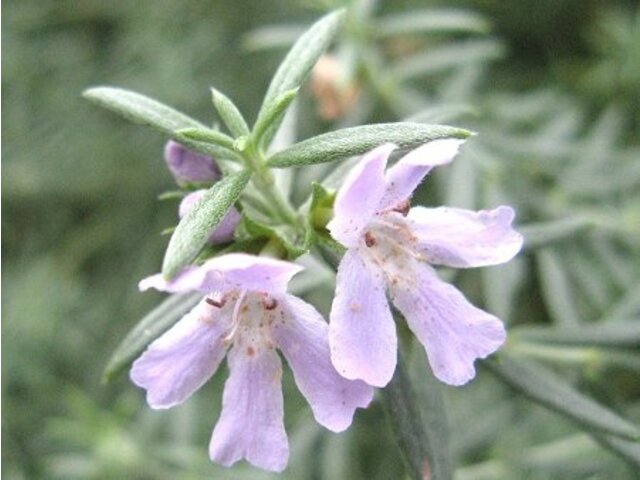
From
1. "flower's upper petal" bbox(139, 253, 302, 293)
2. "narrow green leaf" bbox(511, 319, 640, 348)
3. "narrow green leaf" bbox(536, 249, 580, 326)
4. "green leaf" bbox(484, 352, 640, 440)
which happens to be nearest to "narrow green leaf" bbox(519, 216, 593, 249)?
"narrow green leaf" bbox(511, 319, 640, 348)

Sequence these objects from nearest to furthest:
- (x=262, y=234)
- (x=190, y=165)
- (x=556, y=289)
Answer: (x=262, y=234)
(x=190, y=165)
(x=556, y=289)

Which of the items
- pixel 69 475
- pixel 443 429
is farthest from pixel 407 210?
pixel 69 475

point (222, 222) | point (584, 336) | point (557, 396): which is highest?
point (222, 222)

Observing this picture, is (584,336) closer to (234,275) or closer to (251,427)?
(251,427)

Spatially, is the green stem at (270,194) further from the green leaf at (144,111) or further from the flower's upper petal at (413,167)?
the flower's upper petal at (413,167)

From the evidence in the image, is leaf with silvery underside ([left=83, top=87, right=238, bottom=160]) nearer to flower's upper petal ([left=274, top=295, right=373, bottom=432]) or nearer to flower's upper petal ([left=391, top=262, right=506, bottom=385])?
flower's upper petal ([left=274, top=295, right=373, bottom=432])

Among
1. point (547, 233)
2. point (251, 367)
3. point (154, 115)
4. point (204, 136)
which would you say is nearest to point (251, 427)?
point (251, 367)

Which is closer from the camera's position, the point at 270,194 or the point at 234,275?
the point at 234,275
